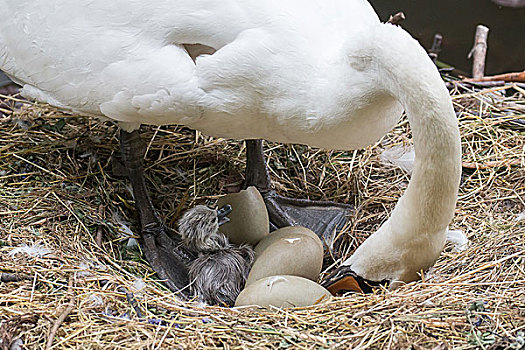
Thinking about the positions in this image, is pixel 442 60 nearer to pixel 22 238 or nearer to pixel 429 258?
pixel 429 258

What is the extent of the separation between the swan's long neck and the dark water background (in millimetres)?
2844

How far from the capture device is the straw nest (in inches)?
70.9

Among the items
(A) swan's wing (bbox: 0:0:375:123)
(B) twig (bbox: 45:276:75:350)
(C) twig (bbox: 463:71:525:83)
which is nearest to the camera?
(B) twig (bbox: 45:276:75:350)

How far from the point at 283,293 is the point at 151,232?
2.60 feet

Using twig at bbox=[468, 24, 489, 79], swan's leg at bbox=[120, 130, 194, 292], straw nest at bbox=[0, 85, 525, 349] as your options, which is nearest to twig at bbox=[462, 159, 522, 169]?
straw nest at bbox=[0, 85, 525, 349]

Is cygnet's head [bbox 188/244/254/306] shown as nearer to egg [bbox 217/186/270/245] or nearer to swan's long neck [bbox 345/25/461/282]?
egg [bbox 217/186/270/245]

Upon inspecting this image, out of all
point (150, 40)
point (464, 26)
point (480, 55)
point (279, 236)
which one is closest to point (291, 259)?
Result: point (279, 236)

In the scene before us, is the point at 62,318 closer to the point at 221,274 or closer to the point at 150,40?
the point at 221,274

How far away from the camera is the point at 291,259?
2225mm

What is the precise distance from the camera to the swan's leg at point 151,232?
254cm

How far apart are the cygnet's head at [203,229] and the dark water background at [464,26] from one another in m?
2.77

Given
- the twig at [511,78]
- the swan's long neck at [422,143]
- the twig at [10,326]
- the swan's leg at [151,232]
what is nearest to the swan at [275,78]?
the swan's long neck at [422,143]

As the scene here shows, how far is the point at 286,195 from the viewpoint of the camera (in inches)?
119

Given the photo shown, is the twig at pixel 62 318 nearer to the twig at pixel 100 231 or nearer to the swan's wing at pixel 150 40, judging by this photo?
the twig at pixel 100 231
